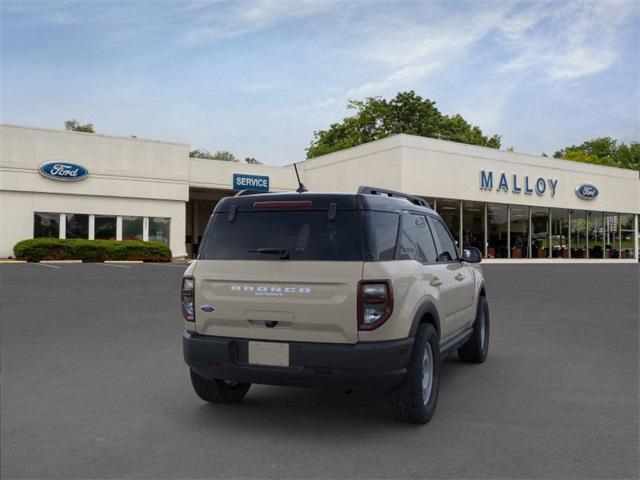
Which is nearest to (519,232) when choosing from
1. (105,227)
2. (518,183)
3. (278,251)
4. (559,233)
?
(518,183)

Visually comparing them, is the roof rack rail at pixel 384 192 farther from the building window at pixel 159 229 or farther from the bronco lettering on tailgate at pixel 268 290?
the building window at pixel 159 229

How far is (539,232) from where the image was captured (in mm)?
42125

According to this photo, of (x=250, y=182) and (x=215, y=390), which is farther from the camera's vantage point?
(x=250, y=182)

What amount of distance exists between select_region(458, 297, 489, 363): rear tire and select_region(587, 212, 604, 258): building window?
4304 centimetres

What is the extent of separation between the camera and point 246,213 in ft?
15.4

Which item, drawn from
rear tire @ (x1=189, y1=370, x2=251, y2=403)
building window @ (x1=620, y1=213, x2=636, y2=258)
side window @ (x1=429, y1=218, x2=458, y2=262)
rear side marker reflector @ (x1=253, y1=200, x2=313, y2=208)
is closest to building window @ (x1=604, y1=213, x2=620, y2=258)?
building window @ (x1=620, y1=213, x2=636, y2=258)

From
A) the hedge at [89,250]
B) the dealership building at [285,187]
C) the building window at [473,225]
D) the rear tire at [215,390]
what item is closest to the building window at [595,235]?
the dealership building at [285,187]

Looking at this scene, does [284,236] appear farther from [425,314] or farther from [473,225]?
[473,225]

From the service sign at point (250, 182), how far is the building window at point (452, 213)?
11.3 m

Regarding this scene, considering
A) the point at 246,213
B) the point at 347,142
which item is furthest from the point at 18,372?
the point at 347,142

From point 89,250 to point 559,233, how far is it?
3286cm

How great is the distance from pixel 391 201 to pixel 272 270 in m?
1.23

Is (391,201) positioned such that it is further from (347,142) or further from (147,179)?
(347,142)

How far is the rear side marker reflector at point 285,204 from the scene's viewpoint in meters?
4.52
